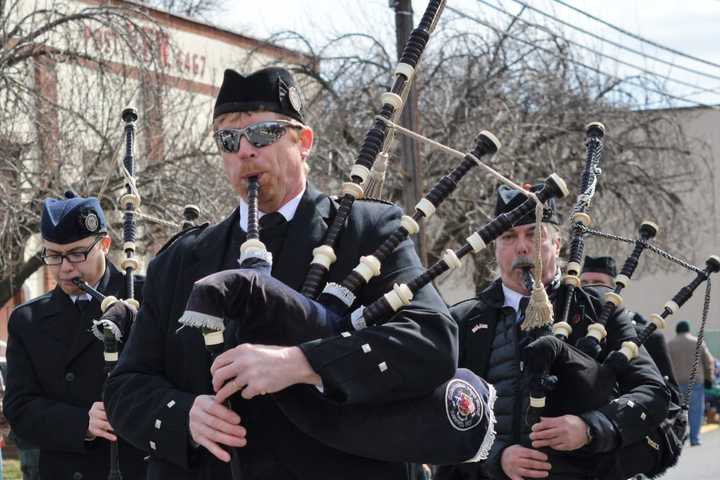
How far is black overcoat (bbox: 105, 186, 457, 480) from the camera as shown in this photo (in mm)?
2879

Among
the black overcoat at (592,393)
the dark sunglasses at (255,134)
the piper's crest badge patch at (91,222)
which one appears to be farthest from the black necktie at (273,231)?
the piper's crest badge patch at (91,222)

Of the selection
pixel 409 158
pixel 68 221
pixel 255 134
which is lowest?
pixel 409 158

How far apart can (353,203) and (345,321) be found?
0.39 m

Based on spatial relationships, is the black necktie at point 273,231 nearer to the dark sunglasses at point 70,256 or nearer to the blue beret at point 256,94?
the blue beret at point 256,94

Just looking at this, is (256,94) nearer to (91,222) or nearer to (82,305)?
(91,222)

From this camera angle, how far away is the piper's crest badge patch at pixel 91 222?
5052 mm

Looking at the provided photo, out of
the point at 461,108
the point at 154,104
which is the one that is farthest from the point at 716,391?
the point at 154,104

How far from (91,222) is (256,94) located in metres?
2.05

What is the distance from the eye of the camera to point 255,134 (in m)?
3.15

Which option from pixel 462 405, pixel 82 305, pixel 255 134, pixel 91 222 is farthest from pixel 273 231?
pixel 82 305

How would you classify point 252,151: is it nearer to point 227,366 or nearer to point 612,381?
point 227,366

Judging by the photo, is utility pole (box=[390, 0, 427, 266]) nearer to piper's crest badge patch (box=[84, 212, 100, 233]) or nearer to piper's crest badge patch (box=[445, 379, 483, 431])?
piper's crest badge patch (box=[84, 212, 100, 233])

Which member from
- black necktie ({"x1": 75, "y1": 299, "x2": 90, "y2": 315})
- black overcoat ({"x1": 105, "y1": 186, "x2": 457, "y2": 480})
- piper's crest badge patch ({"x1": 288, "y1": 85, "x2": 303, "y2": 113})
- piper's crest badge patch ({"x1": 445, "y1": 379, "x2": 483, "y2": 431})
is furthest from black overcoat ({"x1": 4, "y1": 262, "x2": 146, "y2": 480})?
piper's crest badge patch ({"x1": 445, "y1": 379, "x2": 483, "y2": 431})

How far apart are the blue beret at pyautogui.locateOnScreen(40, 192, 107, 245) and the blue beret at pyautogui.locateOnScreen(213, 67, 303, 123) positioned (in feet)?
6.42
